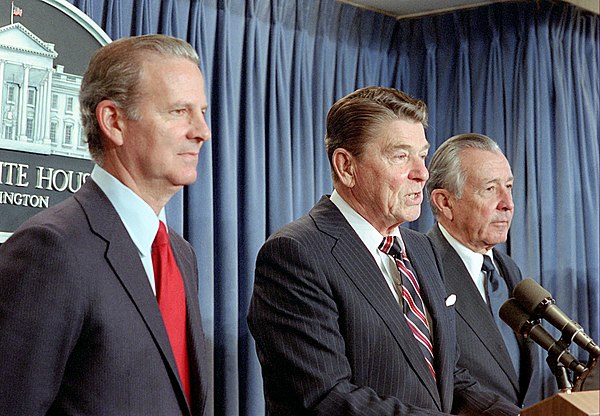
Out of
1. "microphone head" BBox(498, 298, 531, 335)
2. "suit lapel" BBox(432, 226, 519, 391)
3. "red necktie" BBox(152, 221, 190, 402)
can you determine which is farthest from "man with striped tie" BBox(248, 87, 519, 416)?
"red necktie" BBox(152, 221, 190, 402)

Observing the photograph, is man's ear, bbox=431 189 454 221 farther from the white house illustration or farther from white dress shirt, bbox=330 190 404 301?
the white house illustration

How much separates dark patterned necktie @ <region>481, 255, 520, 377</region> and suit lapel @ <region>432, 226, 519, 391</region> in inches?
5.4

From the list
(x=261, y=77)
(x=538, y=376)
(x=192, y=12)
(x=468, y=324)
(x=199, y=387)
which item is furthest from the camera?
(x=538, y=376)

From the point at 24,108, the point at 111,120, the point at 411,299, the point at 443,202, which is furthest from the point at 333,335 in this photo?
the point at 24,108

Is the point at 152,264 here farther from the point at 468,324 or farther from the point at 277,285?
the point at 468,324

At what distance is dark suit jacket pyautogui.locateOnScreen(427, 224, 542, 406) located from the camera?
2785 millimetres

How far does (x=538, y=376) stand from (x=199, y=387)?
2.35 meters

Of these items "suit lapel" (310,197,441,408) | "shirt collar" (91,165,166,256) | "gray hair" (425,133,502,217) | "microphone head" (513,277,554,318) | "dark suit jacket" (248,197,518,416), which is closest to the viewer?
"shirt collar" (91,165,166,256)

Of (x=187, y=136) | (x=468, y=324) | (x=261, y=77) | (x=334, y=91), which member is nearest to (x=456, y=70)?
(x=334, y=91)

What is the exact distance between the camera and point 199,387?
1.75m

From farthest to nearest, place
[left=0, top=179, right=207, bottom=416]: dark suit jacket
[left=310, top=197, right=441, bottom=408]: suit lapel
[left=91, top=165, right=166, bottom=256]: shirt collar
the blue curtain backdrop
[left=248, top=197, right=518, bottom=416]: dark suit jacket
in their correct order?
1. the blue curtain backdrop
2. [left=310, top=197, right=441, bottom=408]: suit lapel
3. [left=248, top=197, right=518, bottom=416]: dark suit jacket
4. [left=91, top=165, right=166, bottom=256]: shirt collar
5. [left=0, top=179, right=207, bottom=416]: dark suit jacket

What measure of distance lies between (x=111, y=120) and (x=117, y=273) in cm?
31

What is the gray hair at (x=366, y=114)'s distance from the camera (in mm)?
2430

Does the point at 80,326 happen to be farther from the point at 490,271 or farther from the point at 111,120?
the point at 490,271
